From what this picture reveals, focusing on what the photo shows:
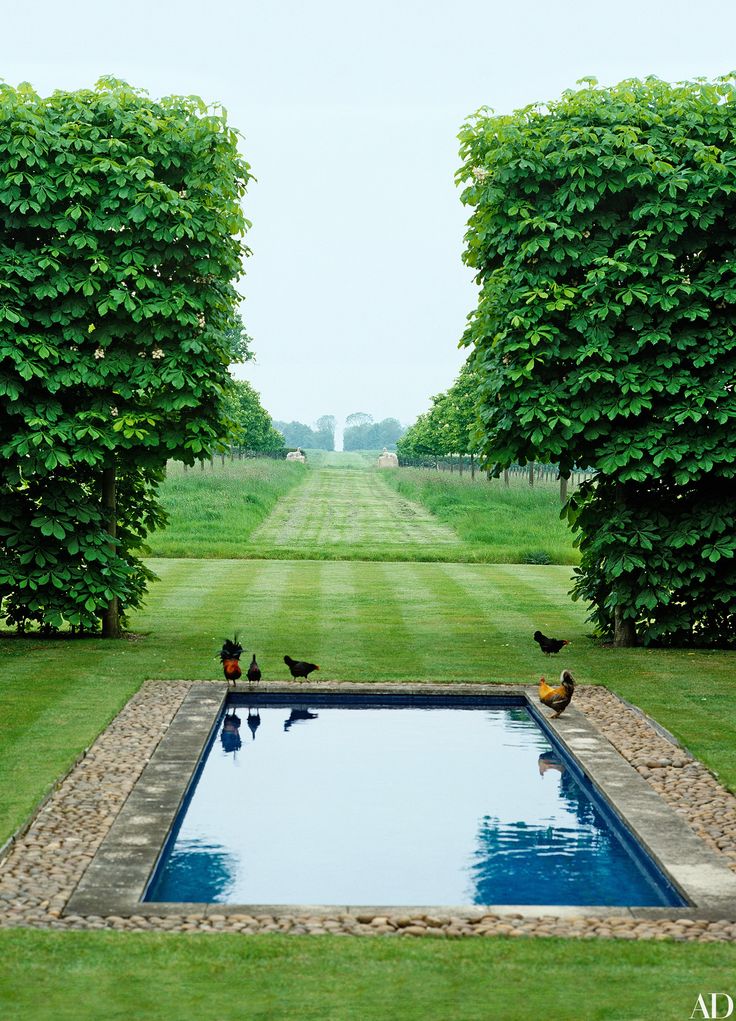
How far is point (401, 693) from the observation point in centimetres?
1720

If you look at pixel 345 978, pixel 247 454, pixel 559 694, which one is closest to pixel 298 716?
pixel 559 694

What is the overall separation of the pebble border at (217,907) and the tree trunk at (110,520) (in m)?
5.80

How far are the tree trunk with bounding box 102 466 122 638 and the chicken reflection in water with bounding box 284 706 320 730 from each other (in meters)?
4.74

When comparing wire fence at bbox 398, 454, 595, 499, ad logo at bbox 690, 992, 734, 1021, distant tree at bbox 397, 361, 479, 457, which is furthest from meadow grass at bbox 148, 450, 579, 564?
ad logo at bbox 690, 992, 734, 1021

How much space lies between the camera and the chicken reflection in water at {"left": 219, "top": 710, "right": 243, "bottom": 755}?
50.2 feet

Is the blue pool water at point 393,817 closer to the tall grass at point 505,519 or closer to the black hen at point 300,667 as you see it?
the black hen at point 300,667

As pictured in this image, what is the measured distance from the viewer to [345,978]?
7410 mm

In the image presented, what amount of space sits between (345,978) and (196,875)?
3179 mm

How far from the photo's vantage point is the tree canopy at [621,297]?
61.6 ft

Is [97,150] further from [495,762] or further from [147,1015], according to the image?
[147,1015]

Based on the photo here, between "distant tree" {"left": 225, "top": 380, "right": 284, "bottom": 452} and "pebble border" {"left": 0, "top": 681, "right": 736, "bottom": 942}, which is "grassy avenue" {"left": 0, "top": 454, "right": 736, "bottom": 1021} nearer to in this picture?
"pebble border" {"left": 0, "top": 681, "right": 736, "bottom": 942}

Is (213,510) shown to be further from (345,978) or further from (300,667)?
(345,978)

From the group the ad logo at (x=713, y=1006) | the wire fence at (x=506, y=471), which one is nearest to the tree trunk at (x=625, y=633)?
the ad logo at (x=713, y=1006)

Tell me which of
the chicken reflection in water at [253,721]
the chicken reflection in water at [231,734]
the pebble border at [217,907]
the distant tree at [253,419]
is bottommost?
the chicken reflection in water at [253,721]
